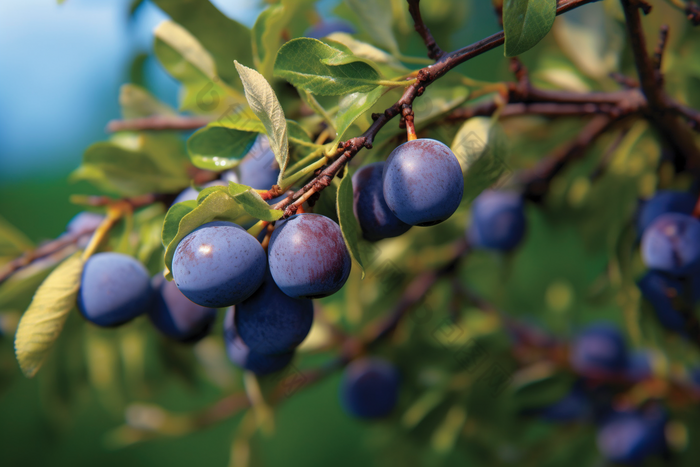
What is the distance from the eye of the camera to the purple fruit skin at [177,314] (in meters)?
0.59

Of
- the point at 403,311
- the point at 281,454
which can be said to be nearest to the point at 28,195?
the point at 281,454

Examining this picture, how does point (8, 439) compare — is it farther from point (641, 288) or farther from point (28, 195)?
point (641, 288)

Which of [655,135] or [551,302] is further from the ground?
[655,135]

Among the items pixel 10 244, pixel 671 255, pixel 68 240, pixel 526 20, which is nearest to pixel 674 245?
pixel 671 255

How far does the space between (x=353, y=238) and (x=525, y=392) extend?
1.90 feet

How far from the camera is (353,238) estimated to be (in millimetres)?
438

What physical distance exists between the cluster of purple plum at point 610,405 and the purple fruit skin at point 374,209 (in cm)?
66

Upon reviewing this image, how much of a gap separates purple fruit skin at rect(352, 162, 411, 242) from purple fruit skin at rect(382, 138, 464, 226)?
38mm

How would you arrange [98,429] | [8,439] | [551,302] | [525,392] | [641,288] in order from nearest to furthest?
[641,288]
[525,392]
[551,302]
[8,439]
[98,429]

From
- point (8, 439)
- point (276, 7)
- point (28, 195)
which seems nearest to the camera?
point (276, 7)

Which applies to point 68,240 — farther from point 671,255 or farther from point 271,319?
point 671,255

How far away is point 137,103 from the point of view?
844 mm

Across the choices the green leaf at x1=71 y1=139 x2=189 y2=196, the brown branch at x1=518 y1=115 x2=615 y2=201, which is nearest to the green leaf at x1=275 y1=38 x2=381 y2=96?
the green leaf at x1=71 y1=139 x2=189 y2=196

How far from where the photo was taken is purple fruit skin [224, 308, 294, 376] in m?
0.56
